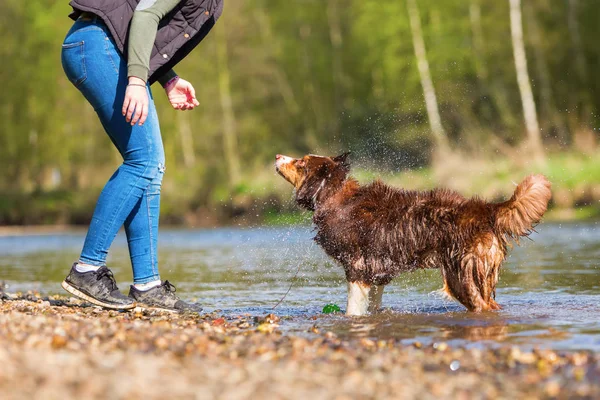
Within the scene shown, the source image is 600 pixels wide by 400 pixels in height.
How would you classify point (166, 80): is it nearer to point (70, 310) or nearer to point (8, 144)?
point (70, 310)

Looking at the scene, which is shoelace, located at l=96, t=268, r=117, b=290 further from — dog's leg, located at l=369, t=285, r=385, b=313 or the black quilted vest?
dog's leg, located at l=369, t=285, r=385, b=313

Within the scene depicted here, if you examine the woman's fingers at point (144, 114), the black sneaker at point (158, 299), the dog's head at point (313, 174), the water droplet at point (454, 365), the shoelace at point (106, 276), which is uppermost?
the woman's fingers at point (144, 114)

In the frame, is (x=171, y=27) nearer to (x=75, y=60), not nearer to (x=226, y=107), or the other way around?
(x=75, y=60)

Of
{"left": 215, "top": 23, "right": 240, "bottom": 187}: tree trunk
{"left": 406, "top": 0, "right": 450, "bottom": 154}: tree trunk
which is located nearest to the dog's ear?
{"left": 406, "top": 0, "right": 450, "bottom": 154}: tree trunk

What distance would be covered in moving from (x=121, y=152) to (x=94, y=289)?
37.6 inches

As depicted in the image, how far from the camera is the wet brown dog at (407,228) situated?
5629 mm

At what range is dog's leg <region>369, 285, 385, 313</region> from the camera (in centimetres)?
617

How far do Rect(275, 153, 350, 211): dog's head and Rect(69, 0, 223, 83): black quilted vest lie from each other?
140cm

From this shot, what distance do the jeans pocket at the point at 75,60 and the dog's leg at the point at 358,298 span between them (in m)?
2.43

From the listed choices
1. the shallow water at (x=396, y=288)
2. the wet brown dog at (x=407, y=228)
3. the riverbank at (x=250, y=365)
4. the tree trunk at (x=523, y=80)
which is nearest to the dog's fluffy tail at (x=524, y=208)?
the wet brown dog at (x=407, y=228)

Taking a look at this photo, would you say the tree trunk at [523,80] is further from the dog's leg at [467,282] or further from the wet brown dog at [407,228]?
the dog's leg at [467,282]

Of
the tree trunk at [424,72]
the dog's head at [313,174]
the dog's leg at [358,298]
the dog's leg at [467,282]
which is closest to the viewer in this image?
the dog's leg at [467,282]

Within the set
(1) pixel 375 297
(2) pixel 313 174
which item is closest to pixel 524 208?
(1) pixel 375 297

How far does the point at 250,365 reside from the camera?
3.48 m
